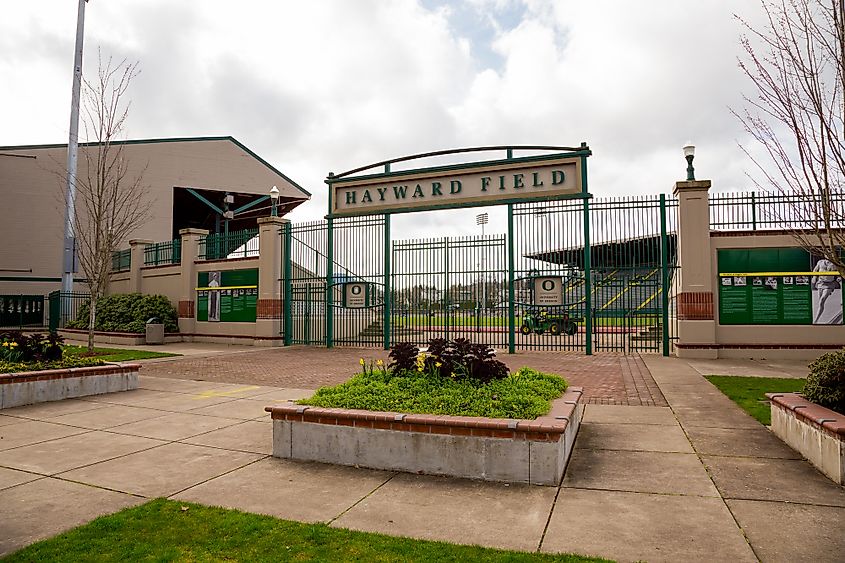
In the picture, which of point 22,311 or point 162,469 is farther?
point 22,311

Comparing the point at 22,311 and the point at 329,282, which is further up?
the point at 329,282

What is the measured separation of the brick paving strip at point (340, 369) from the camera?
9484 millimetres

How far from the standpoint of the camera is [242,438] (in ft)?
20.9

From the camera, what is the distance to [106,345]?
2194cm

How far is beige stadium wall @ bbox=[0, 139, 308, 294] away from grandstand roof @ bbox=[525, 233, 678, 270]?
2343 centimetres

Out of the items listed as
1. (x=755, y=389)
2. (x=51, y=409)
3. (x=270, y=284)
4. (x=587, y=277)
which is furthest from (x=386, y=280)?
(x=755, y=389)

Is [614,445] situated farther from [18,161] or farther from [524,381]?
[18,161]

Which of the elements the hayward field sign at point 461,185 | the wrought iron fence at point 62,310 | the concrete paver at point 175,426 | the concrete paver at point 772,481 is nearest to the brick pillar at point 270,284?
the hayward field sign at point 461,185

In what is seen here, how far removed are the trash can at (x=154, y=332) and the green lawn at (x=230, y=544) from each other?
747 inches

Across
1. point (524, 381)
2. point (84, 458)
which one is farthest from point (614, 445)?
point (84, 458)

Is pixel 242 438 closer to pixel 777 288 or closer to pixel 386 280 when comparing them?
pixel 386 280

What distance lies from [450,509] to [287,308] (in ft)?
54.7

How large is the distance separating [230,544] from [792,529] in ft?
12.2

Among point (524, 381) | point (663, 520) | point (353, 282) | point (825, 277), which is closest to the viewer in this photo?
point (663, 520)
